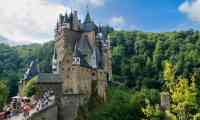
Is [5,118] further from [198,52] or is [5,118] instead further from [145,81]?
[198,52]

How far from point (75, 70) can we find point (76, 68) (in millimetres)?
301

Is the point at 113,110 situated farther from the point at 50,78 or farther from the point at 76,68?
the point at 50,78

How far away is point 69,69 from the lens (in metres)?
55.4

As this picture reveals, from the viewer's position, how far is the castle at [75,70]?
171 feet

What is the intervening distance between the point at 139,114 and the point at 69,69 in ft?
37.2

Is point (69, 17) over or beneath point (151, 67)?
over

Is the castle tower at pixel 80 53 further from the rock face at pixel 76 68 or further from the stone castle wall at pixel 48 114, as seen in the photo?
the stone castle wall at pixel 48 114

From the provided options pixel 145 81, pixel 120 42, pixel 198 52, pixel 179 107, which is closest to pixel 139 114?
pixel 179 107

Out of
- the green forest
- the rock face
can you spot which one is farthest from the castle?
the green forest

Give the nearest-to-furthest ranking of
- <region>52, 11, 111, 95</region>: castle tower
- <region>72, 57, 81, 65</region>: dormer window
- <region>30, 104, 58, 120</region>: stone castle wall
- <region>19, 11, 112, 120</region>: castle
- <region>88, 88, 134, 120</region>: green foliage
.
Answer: <region>30, 104, 58, 120</region>: stone castle wall
<region>19, 11, 112, 120</region>: castle
<region>88, 88, 134, 120</region>: green foliage
<region>52, 11, 111, 95</region>: castle tower
<region>72, 57, 81, 65</region>: dormer window

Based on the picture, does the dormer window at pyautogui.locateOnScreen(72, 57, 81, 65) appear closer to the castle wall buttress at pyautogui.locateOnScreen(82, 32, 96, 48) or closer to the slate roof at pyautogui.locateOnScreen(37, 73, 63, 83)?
the slate roof at pyautogui.locateOnScreen(37, 73, 63, 83)

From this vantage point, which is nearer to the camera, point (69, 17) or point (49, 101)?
point (49, 101)

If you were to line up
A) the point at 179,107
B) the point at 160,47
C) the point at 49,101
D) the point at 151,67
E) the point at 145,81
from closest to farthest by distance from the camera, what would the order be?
the point at 179,107
the point at 49,101
the point at 145,81
the point at 151,67
the point at 160,47

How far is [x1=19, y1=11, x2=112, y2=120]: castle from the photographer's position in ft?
171
